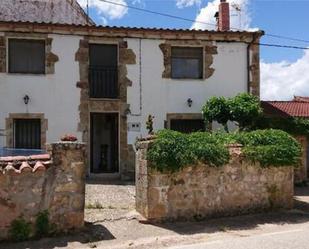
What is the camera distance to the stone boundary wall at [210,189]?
428 inches

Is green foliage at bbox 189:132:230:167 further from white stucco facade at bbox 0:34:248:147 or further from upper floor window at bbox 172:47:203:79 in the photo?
upper floor window at bbox 172:47:203:79

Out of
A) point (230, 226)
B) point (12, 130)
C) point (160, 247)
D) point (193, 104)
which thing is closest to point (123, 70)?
point (193, 104)

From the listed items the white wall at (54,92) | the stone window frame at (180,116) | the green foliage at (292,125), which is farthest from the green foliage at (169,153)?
the green foliage at (292,125)

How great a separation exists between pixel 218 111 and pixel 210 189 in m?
5.64

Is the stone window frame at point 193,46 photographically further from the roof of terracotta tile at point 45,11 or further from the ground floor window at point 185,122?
the roof of terracotta tile at point 45,11

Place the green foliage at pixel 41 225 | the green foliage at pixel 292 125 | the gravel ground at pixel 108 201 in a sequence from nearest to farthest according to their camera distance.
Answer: the green foliage at pixel 41 225 → the gravel ground at pixel 108 201 → the green foliage at pixel 292 125

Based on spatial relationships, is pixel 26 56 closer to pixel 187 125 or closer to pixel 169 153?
pixel 187 125

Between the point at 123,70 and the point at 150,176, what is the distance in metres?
7.29

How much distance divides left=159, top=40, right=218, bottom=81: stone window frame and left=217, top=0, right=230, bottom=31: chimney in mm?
2077

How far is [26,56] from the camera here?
56.0 feet

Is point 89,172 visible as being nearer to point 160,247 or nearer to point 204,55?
point 204,55

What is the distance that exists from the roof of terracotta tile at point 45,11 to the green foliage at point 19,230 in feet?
53.9

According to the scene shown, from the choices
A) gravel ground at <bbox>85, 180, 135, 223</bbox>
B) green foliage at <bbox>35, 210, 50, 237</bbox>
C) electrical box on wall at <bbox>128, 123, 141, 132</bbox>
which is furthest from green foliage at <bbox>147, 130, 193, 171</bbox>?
electrical box on wall at <bbox>128, 123, 141, 132</bbox>

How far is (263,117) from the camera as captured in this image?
56.2 feet
